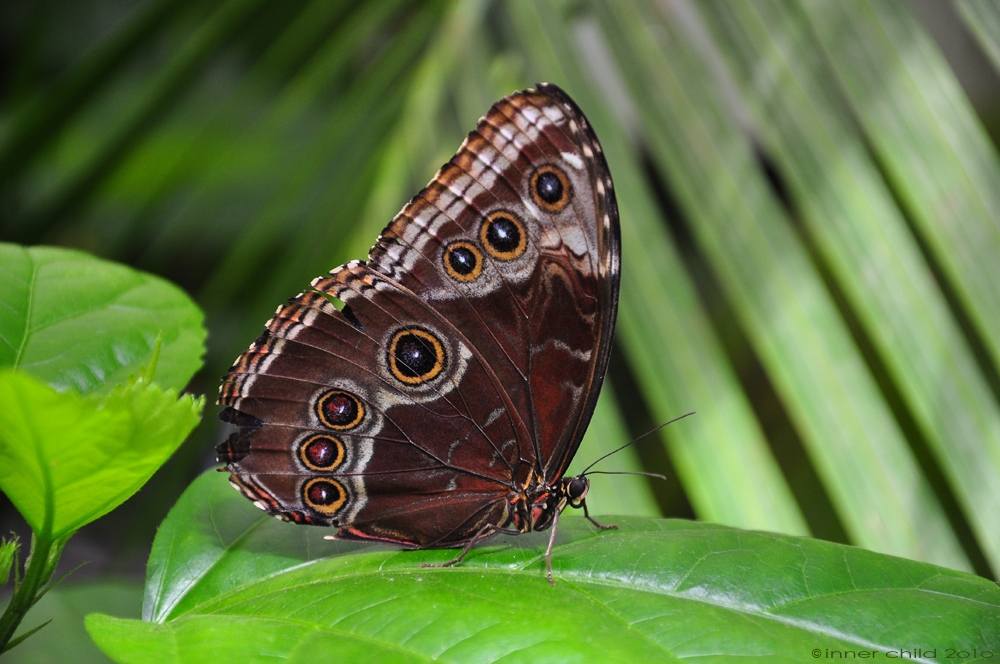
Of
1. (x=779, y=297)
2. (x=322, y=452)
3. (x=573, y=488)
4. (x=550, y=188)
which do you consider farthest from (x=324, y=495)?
(x=779, y=297)

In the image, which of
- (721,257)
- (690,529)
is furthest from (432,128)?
(690,529)

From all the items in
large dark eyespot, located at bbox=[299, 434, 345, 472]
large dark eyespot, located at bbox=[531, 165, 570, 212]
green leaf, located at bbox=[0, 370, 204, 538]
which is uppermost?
large dark eyespot, located at bbox=[531, 165, 570, 212]

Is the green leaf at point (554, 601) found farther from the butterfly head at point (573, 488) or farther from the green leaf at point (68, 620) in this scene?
the green leaf at point (68, 620)

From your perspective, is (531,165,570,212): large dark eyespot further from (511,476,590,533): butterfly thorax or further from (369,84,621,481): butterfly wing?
(511,476,590,533): butterfly thorax

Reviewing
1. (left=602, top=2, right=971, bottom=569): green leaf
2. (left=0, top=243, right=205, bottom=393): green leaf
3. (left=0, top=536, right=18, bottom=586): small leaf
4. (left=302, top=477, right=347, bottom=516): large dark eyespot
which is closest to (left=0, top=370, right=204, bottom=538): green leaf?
Result: (left=0, top=536, right=18, bottom=586): small leaf

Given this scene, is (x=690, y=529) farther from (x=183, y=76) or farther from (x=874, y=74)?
(x=183, y=76)

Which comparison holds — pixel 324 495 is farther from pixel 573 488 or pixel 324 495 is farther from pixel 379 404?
pixel 573 488
